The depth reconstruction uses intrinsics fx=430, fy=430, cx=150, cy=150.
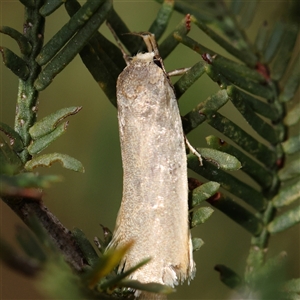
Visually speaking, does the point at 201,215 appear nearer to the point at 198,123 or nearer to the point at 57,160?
the point at 198,123

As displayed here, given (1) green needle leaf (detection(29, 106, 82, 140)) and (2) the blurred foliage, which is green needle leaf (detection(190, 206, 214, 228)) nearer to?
(2) the blurred foliage

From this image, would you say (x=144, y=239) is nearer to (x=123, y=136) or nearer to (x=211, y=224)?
(x=123, y=136)

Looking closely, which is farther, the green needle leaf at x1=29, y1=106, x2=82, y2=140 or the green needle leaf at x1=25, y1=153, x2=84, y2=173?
the green needle leaf at x1=29, y1=106, x2=82, y2=140

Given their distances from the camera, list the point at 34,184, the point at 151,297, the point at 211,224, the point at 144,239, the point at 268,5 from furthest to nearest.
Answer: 1. the point at 211,224
2. the point at 268,5
3. the point at 144,239
4. the point at 151,297
5. the point at 34,184

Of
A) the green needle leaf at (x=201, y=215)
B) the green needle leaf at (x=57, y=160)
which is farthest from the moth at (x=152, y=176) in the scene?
the green needle leaf at (x=57, y=160)

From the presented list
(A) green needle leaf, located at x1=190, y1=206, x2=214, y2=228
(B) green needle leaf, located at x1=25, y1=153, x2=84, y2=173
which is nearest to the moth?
(A) green needle leaf, located at x1=190, y1=206, x2=214, y2=228

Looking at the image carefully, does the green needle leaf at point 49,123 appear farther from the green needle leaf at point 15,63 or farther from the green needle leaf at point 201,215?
the green needle leaf at point 201,215

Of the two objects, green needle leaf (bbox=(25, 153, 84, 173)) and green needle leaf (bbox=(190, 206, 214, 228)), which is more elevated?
green needle leaf (bbox=(25, 153, 84, 173))

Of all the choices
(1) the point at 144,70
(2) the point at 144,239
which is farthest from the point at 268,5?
(2) the point at 144,239
